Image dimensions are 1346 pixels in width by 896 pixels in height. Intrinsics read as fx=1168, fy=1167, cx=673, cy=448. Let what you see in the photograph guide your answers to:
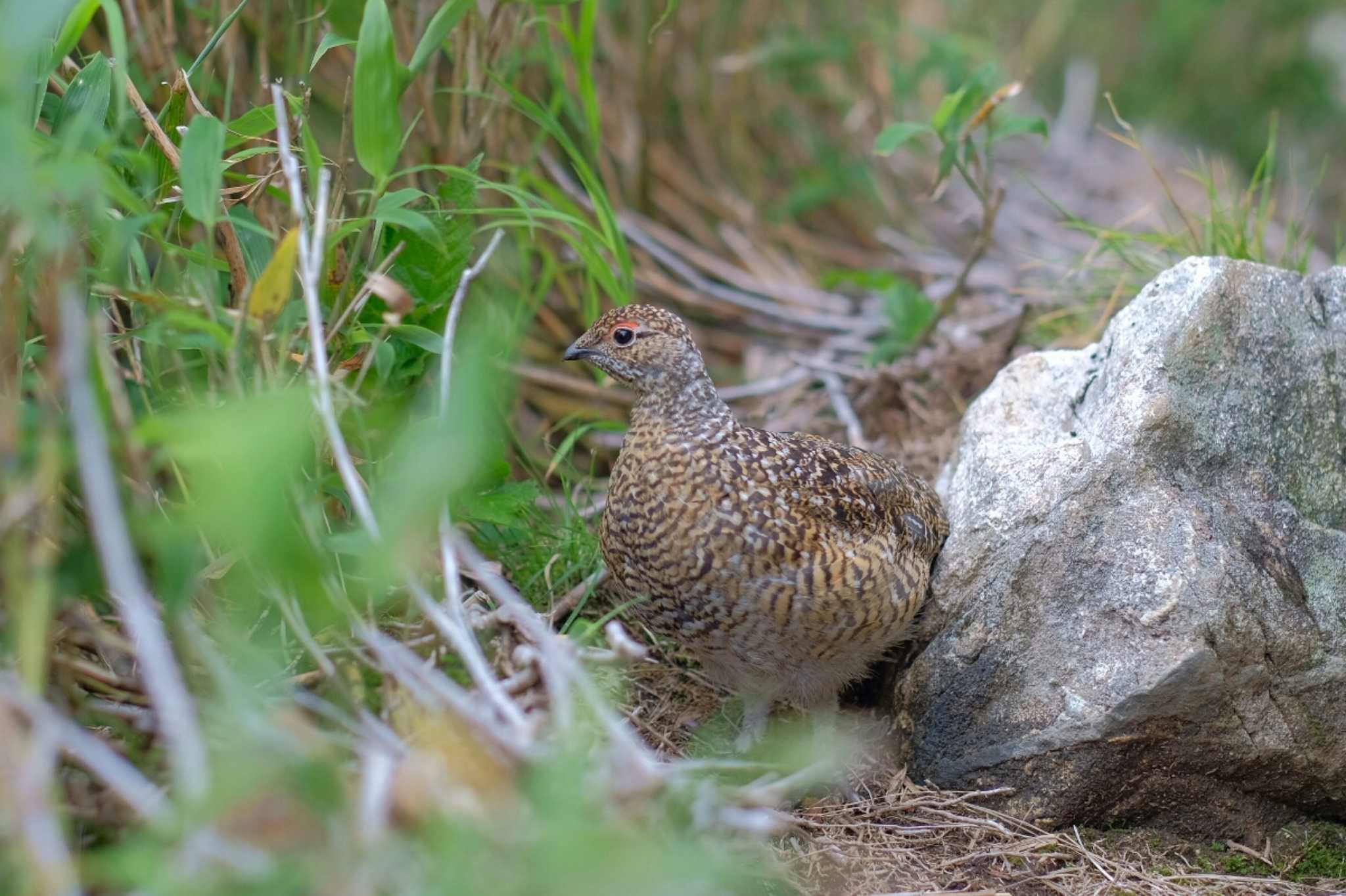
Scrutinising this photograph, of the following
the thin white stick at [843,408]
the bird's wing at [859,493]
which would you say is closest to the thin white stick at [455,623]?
the bird's wing at [859,493]

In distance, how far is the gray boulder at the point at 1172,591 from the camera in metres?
2.76

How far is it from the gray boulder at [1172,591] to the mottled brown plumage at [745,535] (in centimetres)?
25

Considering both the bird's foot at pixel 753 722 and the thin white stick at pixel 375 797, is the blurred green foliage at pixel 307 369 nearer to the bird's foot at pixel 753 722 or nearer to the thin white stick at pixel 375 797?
the thin white stick at pixel 375 797

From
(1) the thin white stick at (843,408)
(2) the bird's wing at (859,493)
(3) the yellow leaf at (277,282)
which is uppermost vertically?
(3) the yellow leaf at (277,282)

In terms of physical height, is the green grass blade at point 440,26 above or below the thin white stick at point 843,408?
above

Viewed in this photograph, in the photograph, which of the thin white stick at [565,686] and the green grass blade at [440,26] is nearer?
the thin white stick at [565,686]

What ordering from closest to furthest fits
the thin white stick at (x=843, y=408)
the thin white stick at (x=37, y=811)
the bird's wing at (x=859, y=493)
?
1. the thin white stick at (x=37, y=811)
2. the bird's wing at (x=859, y=493)
3. the thin white stick at (x=843, y=408)

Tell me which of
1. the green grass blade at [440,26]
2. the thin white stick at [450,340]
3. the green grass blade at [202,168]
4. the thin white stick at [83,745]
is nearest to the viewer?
the thin white stick at [83,745]

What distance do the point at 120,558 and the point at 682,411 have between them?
1729 millimetres

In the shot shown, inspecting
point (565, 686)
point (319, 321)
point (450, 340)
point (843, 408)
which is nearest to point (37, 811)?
point (565, 686)

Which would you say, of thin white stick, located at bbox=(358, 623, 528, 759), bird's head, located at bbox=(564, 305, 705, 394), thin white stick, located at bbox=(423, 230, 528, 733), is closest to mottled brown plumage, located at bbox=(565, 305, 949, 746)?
bird's head, located at bbox=(564, 305, 705, 394)

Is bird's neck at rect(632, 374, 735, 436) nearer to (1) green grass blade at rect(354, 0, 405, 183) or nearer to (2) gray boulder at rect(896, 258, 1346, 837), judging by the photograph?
(2) gray boulder at rect(896, 258, 1346, 837)

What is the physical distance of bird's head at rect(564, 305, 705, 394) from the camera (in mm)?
3094

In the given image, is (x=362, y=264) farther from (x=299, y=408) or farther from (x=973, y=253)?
(x=973, y=253)
